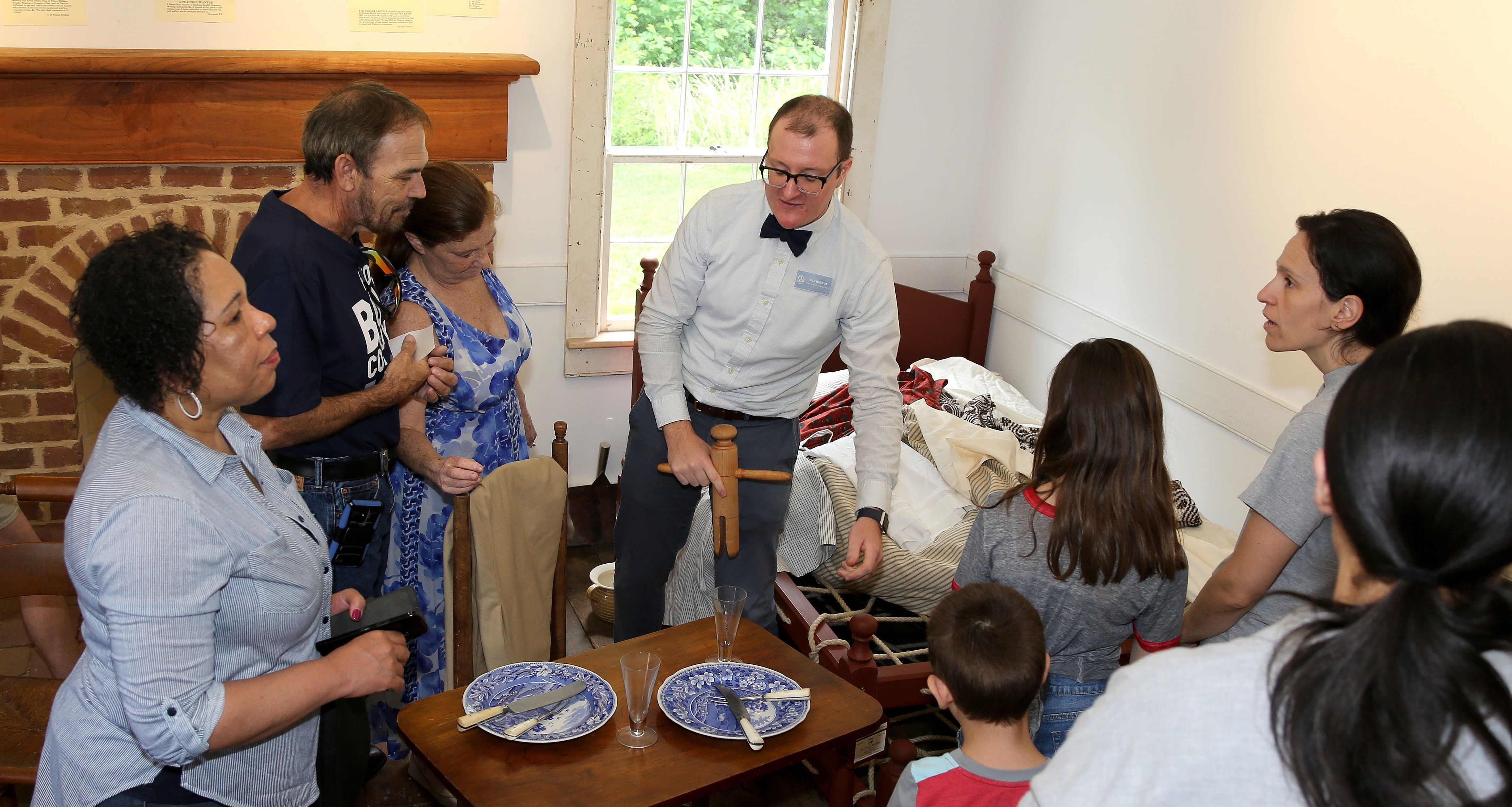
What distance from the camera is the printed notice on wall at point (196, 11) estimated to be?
331 centimetres

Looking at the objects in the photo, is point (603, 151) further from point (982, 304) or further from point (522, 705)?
point (522, 705)

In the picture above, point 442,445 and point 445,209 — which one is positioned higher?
point 445,209

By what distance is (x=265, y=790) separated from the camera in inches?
63.1

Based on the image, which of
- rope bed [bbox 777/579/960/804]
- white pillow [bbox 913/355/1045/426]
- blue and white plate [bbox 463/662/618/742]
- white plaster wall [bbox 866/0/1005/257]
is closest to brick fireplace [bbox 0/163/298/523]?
blue and white plate [bbox 463/662/618/742]

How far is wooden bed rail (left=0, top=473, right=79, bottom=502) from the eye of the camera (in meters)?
2.10

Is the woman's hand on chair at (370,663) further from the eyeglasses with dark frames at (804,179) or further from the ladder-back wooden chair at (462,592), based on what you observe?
the eyeglasses with dark frames at (804,179)

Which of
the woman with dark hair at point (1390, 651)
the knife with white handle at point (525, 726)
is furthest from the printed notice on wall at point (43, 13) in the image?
the woman with dark hair at point (1390, 651)

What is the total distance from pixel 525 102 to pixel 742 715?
9.28ft

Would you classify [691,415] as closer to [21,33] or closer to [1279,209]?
[1279,209]

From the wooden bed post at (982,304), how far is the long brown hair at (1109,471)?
9.49 feet

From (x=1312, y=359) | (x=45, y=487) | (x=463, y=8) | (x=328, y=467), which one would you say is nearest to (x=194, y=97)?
(x=463, y=8)

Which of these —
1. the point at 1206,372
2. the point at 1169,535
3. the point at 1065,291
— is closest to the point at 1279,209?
the point at 1206,372

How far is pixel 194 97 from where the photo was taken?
3.35 m

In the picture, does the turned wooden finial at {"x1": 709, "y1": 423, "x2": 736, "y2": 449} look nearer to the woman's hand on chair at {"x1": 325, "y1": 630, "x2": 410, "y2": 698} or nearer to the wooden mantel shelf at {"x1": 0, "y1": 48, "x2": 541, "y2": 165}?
the woman's hand on chair at {"x1": 325, "y1": 630, "x2": 410, "y2": 698}
